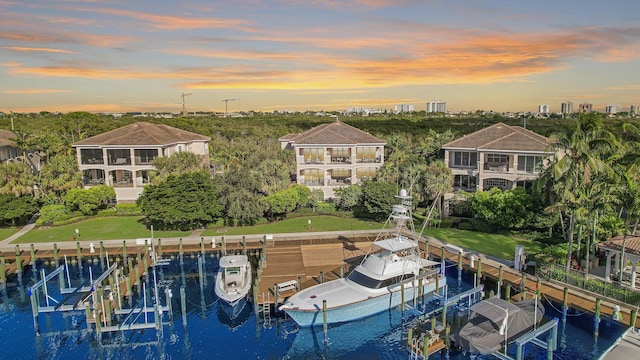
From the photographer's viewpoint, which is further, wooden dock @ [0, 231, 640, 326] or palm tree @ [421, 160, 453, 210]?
palm tree @ [421, 160, 453, 210]

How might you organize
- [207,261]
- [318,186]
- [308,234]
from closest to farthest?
[207,261] → [308,234] → [318,186]

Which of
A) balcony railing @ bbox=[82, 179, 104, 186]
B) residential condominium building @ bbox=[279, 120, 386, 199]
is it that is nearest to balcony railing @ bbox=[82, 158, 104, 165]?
balcony railing @ bbox=[82, 179, 104, 186]

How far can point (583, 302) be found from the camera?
27.4 m

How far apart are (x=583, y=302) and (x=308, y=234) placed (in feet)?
74.2

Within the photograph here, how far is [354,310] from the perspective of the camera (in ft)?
90.6

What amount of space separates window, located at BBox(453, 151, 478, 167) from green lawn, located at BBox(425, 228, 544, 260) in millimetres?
12049

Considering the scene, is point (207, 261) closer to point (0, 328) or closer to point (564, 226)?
point (0, 328)

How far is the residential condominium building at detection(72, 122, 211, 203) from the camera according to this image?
55781 mm

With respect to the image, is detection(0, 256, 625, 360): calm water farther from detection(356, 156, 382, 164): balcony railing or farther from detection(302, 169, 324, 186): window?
detection(356, 156, 382, 164): balcony railing

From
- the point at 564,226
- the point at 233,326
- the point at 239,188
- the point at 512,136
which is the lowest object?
the point at 233,326

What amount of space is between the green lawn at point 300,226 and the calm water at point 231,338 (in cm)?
1371

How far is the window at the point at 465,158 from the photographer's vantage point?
52125 mm

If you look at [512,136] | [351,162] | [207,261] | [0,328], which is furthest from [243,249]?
[512,136]

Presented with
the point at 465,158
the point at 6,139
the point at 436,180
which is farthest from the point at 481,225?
the point at 6,139
